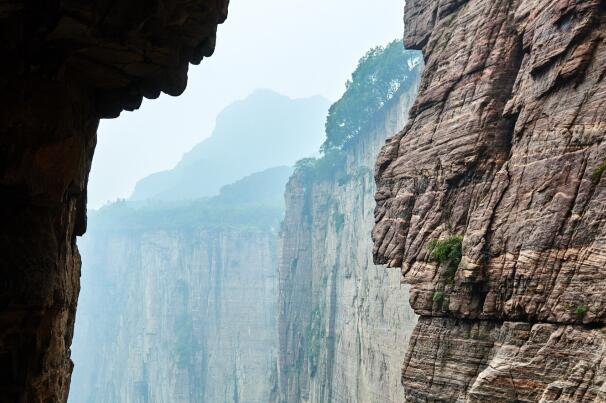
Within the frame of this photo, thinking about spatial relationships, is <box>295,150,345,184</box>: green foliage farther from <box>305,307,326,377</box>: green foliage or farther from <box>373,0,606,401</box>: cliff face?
<box>373,0,606,401</box>: cliff face

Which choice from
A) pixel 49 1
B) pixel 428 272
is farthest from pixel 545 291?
pixel 49 1

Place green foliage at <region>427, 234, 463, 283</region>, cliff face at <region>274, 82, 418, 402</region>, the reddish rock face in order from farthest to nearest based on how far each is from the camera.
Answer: cliff face at <region>274, 82, 418, 402</region>, green foliage at <region>427, 234, 463, 283</region>, the reddish rock face

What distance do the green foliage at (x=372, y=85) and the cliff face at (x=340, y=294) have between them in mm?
1609

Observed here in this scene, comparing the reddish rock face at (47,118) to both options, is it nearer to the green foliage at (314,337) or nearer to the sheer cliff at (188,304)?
the green foliage at (314,337)

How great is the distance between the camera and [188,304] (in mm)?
→ 94250

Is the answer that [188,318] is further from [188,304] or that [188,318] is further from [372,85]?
[372,85]

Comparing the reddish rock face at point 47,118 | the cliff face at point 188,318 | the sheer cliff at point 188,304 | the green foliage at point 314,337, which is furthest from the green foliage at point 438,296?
the cliff face at point 188,318

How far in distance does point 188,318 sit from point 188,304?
87.3 inches

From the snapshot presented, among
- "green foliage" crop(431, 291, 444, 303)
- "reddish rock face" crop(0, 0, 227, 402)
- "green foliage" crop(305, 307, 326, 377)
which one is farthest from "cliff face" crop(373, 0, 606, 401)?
→ "green foliage" crop(305, 307, 326, 377)

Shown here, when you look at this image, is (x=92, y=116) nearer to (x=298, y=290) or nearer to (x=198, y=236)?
(x=298, y=290)

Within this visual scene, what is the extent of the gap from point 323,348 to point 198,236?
4646 centimetres

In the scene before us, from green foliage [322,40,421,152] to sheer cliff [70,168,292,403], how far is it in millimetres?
34663

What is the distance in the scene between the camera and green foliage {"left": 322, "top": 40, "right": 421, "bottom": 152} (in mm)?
54562

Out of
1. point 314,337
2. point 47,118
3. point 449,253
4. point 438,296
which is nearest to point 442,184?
point 449,253
